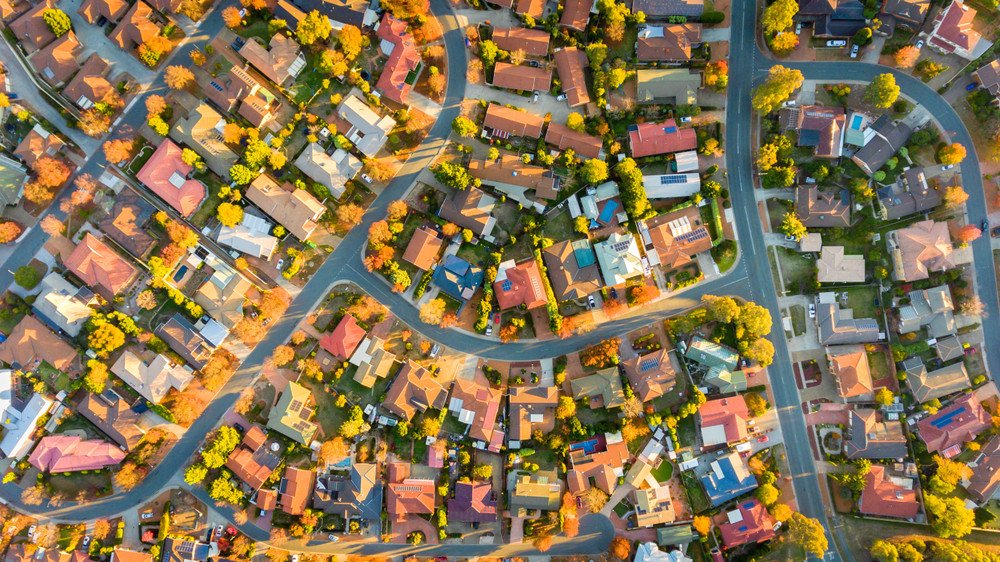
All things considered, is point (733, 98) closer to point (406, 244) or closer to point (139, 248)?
point (406, 244)

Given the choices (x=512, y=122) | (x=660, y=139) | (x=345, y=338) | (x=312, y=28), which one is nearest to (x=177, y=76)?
(x=312, y=28)

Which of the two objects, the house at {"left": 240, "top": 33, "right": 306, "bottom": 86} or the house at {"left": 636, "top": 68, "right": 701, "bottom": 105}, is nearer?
the house at {"left": 636, "top": 68, "right": 701, "bottom": 105}

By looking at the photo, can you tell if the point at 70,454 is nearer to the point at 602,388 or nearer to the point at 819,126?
the point at 602,388

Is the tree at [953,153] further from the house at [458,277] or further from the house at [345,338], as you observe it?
the house at [345,338]

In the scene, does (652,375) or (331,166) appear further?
(331,166)

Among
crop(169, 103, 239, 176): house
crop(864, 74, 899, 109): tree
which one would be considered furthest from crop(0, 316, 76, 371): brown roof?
crop(864, 74, 899, 109): tree

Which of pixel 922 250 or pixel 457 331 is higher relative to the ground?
pixel 922 250

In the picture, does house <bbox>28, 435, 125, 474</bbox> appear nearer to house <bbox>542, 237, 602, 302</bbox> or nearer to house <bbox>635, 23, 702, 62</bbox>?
house <bbox>542, 237, 602, 302</bbox>
